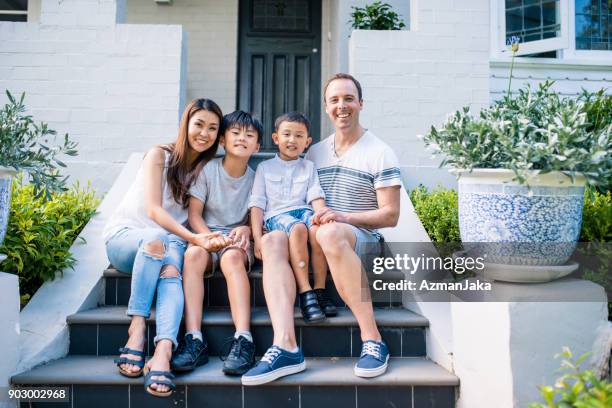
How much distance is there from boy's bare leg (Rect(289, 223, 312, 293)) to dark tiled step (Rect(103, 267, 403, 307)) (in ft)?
1.00

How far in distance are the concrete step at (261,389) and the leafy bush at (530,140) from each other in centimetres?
88

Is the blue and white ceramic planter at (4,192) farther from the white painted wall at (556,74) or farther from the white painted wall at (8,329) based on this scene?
the white painted wall at (556,74)

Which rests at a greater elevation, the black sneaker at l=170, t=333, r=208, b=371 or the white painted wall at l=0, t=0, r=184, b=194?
the white painted wall at l=0, t=0, r=184, b=194

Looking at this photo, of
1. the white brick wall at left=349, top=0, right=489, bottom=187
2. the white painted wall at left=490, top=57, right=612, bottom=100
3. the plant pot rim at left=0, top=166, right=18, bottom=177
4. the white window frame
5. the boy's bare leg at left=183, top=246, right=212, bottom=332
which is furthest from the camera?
the white painted wall at left=490, top=57, right=612, bottom=100

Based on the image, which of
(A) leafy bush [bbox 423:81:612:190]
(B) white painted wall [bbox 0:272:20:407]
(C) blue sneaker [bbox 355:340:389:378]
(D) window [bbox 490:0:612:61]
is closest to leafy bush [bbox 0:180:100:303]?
(B) white painted wall [bbox 0:272:20:407]

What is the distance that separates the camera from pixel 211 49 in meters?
5.47

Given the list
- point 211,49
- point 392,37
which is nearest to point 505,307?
point 392,37

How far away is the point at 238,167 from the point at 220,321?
78cm

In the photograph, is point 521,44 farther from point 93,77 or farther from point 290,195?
point 93,77

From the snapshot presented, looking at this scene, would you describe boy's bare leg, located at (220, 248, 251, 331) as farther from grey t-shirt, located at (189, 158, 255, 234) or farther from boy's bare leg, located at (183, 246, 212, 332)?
grey t-shirt, located at (189, 158, 255, 234)

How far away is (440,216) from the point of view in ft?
9.00

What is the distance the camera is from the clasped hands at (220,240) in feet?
7.03

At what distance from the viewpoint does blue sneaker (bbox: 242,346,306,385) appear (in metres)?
1.82

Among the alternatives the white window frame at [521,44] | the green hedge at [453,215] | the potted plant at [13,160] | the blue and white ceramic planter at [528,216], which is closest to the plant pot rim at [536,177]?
the blue and white ceramic planter at [528,216]
